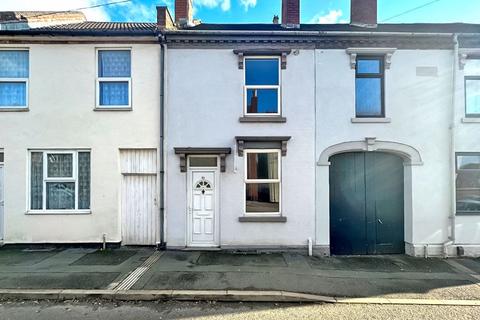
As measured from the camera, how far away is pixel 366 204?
796 cm

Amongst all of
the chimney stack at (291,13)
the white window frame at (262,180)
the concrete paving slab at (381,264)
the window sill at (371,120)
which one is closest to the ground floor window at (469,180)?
the concrete paving slab at (381,264)

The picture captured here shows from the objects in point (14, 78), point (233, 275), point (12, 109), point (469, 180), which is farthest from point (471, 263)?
point (14, 78)

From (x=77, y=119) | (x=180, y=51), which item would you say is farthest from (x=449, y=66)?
(x=77, y=119)

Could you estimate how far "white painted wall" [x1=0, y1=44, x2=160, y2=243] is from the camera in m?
7.83

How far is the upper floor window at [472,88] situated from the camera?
798 centimetres

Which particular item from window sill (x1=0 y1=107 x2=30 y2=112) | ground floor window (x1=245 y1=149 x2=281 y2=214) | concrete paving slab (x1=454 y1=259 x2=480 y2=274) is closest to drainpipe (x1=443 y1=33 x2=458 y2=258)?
concrete paving slab (x1=454 y1=259 x2=480 y2=274)

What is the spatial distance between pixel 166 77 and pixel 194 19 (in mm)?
4168

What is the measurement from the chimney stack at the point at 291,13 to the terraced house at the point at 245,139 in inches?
67.3

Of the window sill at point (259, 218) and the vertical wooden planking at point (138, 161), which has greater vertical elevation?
the vertical wooden planking at point (138, 161)

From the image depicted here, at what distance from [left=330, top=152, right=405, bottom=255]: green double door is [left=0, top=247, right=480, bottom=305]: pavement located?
1.74ft

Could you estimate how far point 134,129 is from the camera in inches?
311

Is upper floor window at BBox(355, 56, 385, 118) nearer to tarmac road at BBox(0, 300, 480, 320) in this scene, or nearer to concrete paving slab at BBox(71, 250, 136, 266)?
tarmac road at BBox(0, 300, 480, 320)

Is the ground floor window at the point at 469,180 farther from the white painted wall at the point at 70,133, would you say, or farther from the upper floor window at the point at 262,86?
the white painted wall at the point at 70,133

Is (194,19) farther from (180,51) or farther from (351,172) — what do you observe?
(351,172)
